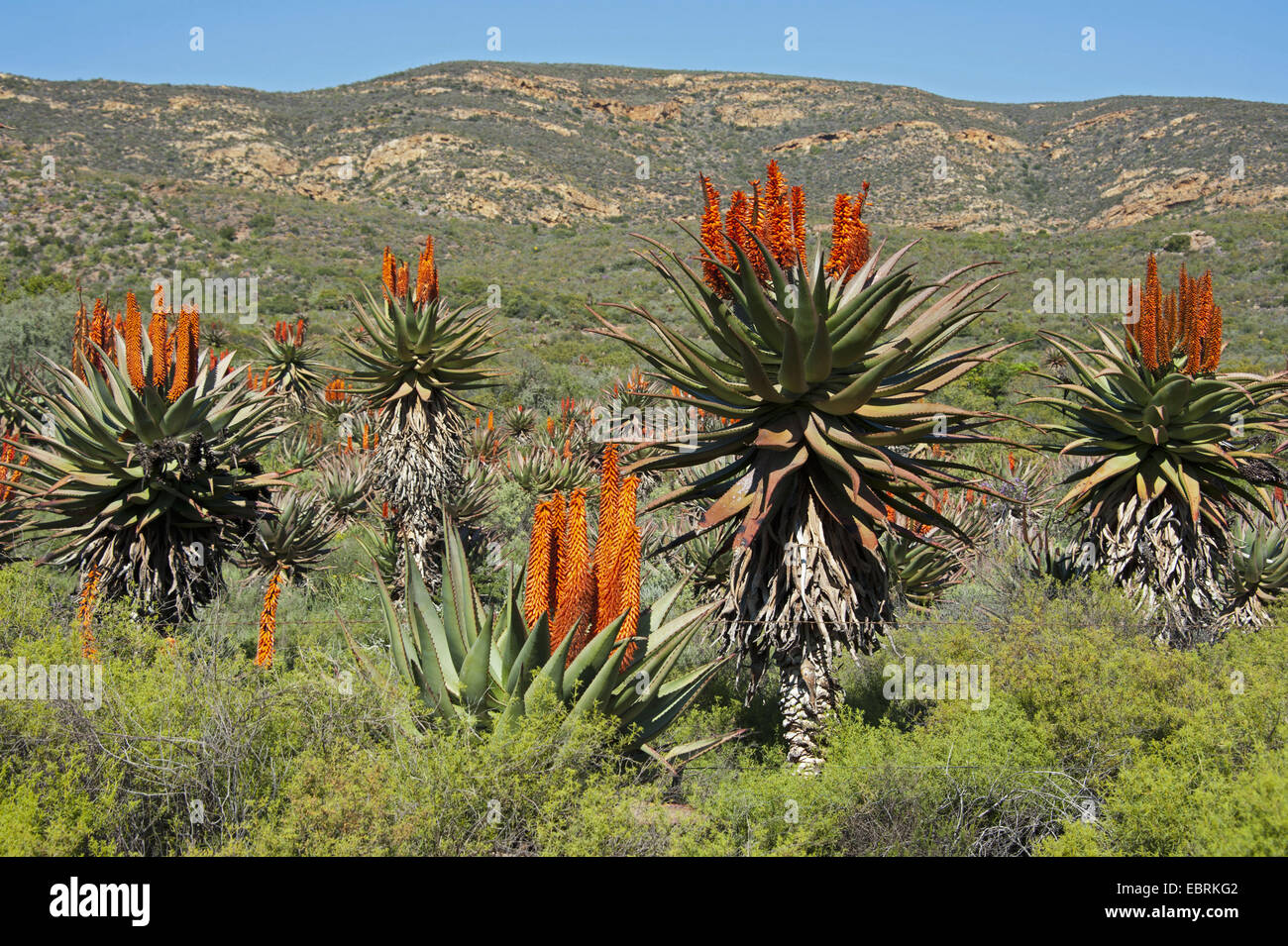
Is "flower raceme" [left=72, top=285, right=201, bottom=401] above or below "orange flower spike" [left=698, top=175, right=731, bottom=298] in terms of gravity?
below

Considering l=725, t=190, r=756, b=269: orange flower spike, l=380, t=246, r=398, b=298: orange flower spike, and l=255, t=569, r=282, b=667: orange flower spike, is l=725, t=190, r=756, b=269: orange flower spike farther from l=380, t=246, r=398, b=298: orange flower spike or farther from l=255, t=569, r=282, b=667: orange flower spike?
l=380, t=246, r=398, b=298: orange flower spike

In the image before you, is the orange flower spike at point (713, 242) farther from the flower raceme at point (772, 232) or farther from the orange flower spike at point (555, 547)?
the orange flower spike at point (555, 547)

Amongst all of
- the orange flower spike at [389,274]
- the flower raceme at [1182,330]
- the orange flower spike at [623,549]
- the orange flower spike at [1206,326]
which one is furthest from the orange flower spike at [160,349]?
→ the orange flower spike at [1206,326]

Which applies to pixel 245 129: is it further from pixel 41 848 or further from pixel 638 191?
pixel 41 848

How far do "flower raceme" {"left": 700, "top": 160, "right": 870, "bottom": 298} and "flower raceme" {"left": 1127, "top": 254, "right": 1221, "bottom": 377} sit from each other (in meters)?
3.35

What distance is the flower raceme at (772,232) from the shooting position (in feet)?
16.6

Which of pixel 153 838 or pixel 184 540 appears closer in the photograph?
pixel 153 838

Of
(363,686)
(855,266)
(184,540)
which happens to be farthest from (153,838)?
(855,266)

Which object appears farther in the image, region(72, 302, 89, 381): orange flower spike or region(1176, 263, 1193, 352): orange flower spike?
region(1176, 263, 1193, 352): orange flower spike

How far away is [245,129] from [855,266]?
6992 centimetres

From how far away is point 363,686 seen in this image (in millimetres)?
4914

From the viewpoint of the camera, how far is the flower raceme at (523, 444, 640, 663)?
14.9 ft

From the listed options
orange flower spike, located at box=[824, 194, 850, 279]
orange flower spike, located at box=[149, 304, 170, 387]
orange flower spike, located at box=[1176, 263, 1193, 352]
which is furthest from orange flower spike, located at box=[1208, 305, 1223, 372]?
orange flower spike, located at box=[149, 304, 170, 387]

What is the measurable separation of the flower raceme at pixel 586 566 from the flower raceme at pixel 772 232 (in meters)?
1.54
